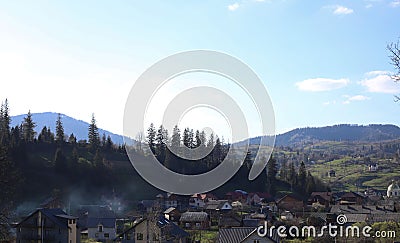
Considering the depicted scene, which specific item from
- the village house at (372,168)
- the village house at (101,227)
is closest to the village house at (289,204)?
the village house at (101,227)

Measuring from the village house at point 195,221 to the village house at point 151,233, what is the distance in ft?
22.9

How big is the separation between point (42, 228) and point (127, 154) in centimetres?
2600

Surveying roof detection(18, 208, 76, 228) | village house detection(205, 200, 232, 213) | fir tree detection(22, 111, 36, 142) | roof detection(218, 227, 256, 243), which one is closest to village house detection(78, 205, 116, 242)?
roof detection(18, 208, 76, 228)

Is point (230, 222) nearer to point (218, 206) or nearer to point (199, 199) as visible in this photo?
point (218, 206)

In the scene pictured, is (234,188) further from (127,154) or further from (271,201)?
(127,154)

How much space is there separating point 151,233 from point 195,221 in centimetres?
1006

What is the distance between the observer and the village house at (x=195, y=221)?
30930 mm

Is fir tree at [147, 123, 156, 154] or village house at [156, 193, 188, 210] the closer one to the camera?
village house at [156, 193, 188, 210]

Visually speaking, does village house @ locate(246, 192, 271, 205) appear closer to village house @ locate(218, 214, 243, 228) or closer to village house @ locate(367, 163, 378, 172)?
village house @ locate(218, 214, 243, 228)

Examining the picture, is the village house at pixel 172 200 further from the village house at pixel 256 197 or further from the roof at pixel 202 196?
the village house at pixel 256 197

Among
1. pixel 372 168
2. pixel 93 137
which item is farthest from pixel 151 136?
pixel 372 168

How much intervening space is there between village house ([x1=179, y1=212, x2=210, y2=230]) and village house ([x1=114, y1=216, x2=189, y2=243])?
22.9 ft

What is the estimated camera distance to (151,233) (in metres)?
21.6

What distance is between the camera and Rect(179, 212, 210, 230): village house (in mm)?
30930
